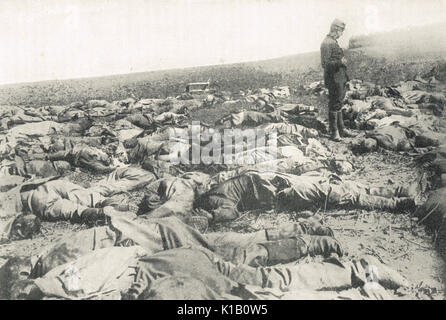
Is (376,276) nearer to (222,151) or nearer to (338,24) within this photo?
(222,151)

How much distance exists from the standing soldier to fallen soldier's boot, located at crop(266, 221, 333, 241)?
4.83ft

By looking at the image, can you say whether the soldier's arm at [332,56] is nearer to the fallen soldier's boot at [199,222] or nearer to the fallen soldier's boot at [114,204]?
the fallen soldier's boot at [199,222]

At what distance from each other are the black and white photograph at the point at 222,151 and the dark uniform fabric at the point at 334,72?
0.06ft

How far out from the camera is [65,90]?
18.6 ft

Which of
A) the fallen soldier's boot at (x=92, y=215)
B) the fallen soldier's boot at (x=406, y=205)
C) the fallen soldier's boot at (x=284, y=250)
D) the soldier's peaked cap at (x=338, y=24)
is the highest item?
the soldier's peaked cap at (x=338, y=24)

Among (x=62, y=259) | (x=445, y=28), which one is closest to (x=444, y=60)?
(x=445, y=28)

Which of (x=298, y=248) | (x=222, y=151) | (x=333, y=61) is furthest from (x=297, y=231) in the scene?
(x=333, y=61)

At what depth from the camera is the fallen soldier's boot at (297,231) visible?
12.6 feet

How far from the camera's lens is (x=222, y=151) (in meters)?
4.68

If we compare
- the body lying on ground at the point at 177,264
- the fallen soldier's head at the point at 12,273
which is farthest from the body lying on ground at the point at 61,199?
the fallen soldier's head at the point at 12,273

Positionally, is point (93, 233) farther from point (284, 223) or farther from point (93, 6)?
point (93, 6)

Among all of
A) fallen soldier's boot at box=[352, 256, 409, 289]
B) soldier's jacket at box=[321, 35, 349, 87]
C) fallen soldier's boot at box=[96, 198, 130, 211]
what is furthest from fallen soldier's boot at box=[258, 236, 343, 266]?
soldier's jacket at box=[321, 35, 349, 87]

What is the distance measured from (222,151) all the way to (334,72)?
170cm

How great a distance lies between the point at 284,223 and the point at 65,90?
12.0 feet
